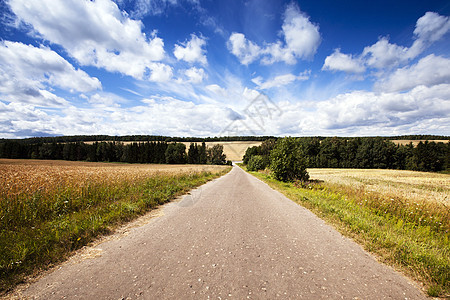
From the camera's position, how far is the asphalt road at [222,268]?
2.67 m

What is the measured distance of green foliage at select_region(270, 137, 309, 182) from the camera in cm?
1991

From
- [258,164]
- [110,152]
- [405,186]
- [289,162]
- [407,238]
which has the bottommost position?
[258,164]

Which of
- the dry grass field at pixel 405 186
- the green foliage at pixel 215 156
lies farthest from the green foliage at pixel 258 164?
the green foliage at pixel 215 156

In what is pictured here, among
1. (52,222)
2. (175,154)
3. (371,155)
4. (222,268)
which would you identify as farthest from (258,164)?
(222,268)

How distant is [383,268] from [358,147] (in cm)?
8194

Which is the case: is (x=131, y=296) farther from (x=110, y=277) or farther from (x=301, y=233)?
(x=301, y=233)

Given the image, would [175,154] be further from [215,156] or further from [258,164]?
[258,164]

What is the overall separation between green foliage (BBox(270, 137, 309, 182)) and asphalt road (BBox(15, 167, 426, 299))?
15128 millimetres

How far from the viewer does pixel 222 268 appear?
10.8 ft

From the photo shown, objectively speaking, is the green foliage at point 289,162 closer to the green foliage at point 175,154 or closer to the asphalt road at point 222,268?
the asphalt road at point 222,268

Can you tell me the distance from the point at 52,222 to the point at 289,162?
1916cm

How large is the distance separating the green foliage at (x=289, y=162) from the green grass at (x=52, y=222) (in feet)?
49.3

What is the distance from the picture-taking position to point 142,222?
5.84m

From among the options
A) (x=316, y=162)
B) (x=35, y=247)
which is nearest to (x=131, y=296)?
(x=35, y=247)
